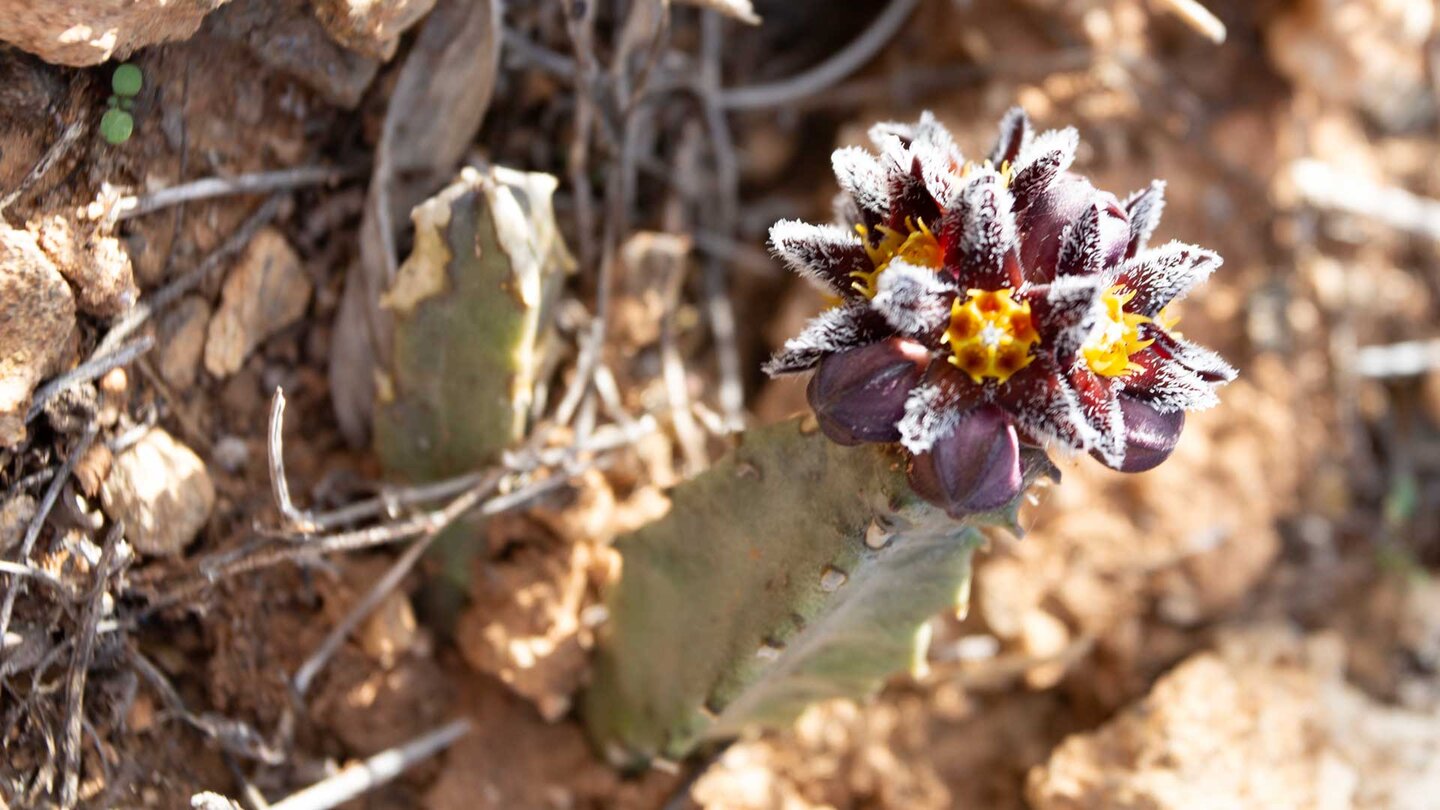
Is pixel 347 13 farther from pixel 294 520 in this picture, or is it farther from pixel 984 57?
pixel 984 57

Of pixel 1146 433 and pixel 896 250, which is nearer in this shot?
pixel 1146 433

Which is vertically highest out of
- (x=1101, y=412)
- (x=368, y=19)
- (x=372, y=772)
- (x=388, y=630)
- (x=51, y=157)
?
(x=368, y=19)

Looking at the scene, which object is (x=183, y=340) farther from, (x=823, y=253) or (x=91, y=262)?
(x=823, y=253)

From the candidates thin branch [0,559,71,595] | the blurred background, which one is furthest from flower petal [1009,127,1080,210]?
thin branch [0,559,71,595]

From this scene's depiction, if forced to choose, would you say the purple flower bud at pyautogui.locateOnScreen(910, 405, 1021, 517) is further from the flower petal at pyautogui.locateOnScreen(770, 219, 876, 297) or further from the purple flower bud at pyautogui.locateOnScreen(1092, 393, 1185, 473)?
the flower petal at pyautogui.locateOnScreen(770, 219, 876, 297)

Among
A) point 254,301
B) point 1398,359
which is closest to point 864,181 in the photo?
point 254,301

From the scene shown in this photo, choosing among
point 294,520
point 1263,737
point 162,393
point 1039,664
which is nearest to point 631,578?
point 294,520
